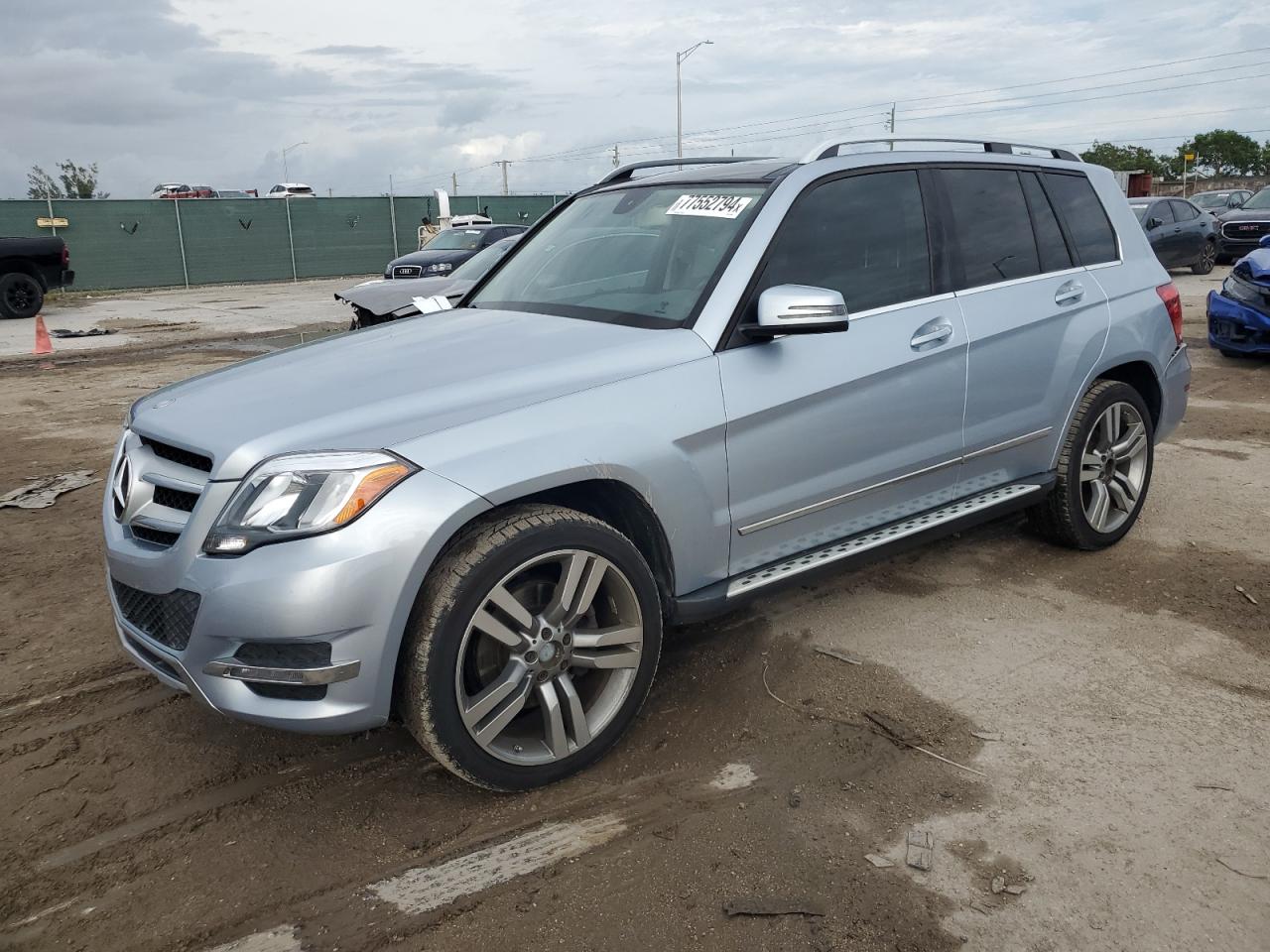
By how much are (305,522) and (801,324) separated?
61.3 inches

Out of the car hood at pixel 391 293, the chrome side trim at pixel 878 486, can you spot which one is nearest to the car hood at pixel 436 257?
the car hood at pixel 391 293

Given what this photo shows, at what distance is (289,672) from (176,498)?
0.67 meters

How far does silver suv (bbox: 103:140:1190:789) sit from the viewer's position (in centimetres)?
255

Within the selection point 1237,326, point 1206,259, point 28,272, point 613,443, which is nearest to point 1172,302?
point 613,443

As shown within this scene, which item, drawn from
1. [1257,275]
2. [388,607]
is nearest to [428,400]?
[388,607]

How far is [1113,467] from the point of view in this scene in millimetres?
4680

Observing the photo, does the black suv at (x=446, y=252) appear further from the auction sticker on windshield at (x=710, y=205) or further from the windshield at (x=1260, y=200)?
the windshield at (x=1260, y=200)

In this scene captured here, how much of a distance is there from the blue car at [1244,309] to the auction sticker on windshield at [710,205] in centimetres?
780

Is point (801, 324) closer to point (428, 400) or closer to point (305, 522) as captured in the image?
point (428, 400)

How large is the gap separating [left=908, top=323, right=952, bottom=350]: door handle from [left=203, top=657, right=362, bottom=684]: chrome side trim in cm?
227

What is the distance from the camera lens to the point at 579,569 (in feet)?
9.29

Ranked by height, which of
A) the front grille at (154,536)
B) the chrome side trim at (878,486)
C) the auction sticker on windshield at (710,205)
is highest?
the auction sticker on windshield at (710,205)

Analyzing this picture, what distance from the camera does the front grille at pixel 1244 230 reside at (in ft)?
63.5

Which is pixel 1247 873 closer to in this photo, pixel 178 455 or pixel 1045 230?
pixel 1045 230
